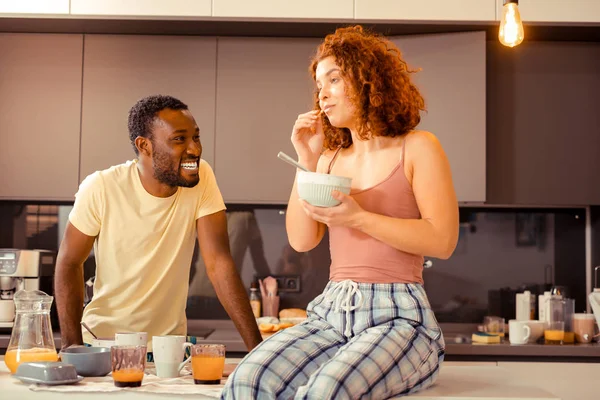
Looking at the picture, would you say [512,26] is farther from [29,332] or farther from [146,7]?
[146,7]

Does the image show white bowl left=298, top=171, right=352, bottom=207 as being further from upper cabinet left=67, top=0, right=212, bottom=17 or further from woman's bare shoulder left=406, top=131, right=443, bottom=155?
Result: upper cabinet left=67, top=0, right=212, bottom=17

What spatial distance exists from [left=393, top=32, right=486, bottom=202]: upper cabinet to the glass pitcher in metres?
1.93

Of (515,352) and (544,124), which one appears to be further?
(544,124)

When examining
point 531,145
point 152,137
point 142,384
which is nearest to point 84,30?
point 152,137

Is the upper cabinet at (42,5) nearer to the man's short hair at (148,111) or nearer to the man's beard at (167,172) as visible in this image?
the man's short hair at (148,111)

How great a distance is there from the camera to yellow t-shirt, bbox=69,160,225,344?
2145mm

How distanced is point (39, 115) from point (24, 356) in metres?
1.85

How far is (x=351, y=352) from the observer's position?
1426 millimetres

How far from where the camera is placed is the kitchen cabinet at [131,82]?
318 centimetres

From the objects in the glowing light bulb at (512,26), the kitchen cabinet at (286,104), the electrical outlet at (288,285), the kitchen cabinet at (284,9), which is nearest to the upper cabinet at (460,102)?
the kitchen cabinet at (286,104)

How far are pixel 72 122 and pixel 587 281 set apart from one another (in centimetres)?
229

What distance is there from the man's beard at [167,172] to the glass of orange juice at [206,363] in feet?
2.42

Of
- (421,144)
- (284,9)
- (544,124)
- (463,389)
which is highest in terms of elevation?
(284,9)

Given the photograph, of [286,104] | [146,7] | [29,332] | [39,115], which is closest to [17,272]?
[39,115]
